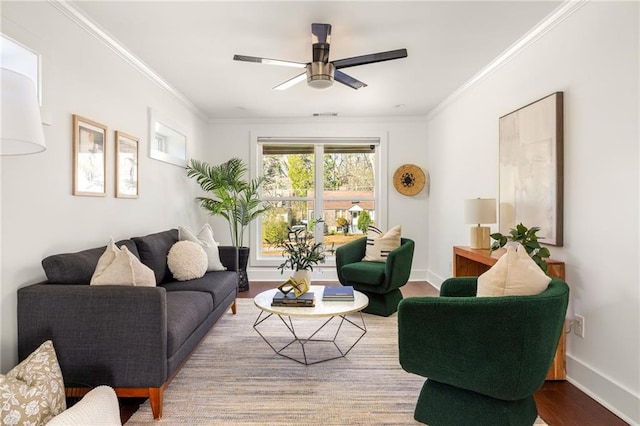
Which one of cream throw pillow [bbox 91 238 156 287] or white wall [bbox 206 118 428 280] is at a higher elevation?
white wall [bbox 206 118 428 280]

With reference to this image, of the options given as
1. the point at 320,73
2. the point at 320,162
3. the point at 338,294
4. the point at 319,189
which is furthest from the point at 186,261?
the point at 320,162

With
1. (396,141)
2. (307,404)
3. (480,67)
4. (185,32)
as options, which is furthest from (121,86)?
(396,141)

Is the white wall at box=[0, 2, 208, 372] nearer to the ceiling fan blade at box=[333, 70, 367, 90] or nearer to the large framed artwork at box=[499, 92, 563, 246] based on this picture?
the ceiling fan blade at box=[333, 70, 367, 90]

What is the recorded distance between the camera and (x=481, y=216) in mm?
3158

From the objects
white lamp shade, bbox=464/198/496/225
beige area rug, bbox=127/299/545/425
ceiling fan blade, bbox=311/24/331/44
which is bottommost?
beige area rug, bbox=127/299/545/425

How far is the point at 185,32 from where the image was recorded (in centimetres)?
271

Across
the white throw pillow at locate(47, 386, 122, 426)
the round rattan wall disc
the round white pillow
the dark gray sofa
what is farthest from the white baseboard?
the round rattan wall disc

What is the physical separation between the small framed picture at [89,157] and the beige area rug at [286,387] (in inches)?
59.2

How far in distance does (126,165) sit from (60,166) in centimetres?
85

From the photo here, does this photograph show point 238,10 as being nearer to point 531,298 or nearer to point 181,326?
point 181,326

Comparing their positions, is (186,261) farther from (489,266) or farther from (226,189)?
(489,266)

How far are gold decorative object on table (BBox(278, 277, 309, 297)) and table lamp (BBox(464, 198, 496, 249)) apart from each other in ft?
5.35

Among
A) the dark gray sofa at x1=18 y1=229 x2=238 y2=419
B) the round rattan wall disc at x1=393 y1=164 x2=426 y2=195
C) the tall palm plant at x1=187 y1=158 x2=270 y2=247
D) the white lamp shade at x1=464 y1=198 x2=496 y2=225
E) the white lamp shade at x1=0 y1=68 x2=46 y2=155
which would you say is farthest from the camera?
the round rattan wall disc at x1=393 y1=164 x2=426 y2=195

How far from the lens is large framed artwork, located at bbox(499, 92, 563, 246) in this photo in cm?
246
